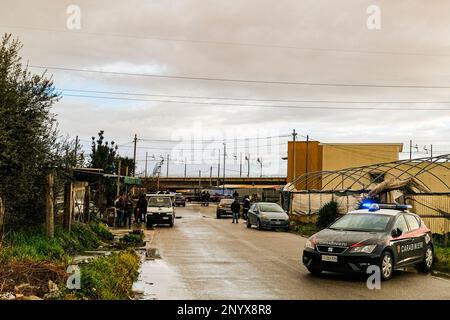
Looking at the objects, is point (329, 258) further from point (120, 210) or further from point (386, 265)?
point (120, 210)

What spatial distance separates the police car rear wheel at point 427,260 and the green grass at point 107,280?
7.04 m

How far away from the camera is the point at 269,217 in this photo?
2764cm

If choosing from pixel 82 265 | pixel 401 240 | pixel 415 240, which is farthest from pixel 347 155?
pixel 82 265

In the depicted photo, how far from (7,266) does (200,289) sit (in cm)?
351

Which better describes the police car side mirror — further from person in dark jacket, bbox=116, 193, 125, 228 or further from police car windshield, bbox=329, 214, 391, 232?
person in dark jacket, bbox=116, 193, 125, 228

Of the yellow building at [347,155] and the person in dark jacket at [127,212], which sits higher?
the yellow building at [347,155]

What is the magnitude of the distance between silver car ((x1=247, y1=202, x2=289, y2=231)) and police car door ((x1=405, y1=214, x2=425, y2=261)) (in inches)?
566

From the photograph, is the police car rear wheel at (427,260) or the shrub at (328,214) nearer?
the police car rear wheel at (427,260)

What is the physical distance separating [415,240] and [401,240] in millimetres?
837

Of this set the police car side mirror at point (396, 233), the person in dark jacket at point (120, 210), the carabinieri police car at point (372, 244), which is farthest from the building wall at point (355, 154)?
the police car side mirror at point (396, 233)

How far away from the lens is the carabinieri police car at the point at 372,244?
11.1 m

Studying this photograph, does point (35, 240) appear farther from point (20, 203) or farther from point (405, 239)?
point (405, 239)

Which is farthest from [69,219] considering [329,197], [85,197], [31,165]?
[329,197]

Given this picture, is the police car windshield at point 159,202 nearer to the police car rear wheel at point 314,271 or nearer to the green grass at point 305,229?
the green grass at point 305,229
